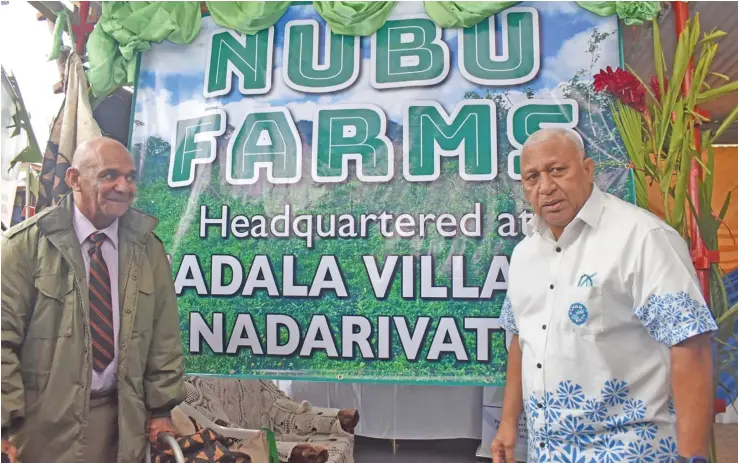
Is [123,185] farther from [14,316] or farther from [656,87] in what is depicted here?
[656,87]

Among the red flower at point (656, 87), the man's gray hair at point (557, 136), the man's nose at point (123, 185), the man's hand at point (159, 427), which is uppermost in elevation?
the red flower at point (656, 87)

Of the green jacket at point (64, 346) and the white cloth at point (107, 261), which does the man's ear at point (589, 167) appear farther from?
the white cloth at point (107, 261)

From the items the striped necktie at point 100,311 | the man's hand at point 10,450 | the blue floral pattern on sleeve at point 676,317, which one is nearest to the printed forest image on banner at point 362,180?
the striped necktie at point 100,311

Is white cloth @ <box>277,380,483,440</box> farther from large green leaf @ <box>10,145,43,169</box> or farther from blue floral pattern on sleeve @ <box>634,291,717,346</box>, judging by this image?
large green leaf @ <box>10,145,43,169</box>

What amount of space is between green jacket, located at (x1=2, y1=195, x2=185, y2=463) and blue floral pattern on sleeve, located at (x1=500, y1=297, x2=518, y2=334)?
1249mm

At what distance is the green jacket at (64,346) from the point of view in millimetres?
1981

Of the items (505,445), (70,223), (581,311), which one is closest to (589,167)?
(581,311)

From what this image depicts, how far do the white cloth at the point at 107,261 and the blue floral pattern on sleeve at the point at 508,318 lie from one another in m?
1.46

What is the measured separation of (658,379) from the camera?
164cm

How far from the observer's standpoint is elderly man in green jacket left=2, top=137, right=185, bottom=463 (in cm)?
198

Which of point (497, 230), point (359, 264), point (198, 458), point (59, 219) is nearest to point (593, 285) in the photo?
point (497, 230)

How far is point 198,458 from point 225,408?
14.7 inches

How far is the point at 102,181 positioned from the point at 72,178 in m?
0.13

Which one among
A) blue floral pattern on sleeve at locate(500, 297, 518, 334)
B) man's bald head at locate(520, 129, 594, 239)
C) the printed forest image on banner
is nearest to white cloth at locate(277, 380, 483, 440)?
the printed forest image on banner
